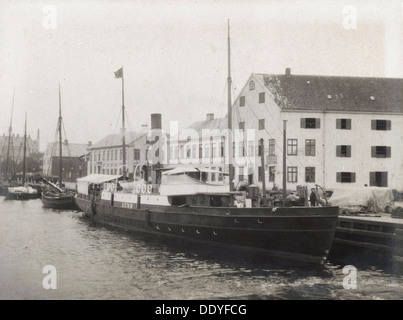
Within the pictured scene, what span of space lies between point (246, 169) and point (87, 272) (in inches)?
1070

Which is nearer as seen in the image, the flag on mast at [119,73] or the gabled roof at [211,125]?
the flag on mast at [119,73]

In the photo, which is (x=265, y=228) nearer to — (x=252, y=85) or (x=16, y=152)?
(x=252, y=85)

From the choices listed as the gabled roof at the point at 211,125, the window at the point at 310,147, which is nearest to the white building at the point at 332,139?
the window at the point at 310,147

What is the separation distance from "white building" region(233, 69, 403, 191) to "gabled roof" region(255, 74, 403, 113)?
0.31ft

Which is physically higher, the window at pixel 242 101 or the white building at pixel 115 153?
the window at pixel 242 101

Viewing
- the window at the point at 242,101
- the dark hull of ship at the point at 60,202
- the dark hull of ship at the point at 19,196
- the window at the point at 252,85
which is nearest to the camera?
the window at the point at 252,85

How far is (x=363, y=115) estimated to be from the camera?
40281mm

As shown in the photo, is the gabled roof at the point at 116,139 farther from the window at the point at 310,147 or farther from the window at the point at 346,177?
the window at the point at 346,177

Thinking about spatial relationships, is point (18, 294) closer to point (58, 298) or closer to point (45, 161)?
point (58, 298)

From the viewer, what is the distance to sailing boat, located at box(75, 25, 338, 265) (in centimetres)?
→ 1838

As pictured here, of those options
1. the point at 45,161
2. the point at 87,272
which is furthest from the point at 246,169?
Answer: the point at 45,161

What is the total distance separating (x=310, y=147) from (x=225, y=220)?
22092 mm

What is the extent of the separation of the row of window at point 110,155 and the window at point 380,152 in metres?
37.8

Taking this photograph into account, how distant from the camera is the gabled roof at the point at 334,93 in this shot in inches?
1593
